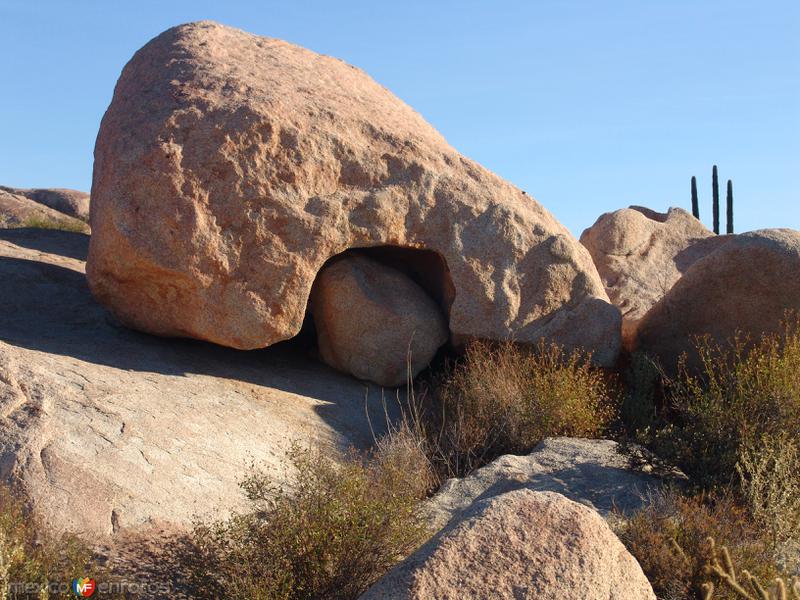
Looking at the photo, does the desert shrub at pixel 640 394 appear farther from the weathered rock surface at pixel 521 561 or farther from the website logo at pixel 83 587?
the website logo at pixel 83 587

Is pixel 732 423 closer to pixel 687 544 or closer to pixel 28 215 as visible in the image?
pixel 687 544

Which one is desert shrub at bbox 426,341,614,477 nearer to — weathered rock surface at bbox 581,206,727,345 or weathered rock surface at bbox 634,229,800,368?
weathered rock surface at bbox 634,229,800,368

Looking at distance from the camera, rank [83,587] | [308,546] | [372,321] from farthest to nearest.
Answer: [372,321], [308,546], [83,587]

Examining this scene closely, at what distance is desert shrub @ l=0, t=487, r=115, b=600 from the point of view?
4.24m

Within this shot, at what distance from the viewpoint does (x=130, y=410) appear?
6.62 meters

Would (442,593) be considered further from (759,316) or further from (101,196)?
(759,316)

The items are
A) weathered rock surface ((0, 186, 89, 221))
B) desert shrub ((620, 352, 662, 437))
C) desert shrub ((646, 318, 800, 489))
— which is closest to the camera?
desert shrub ((646, 318, 800, 489))

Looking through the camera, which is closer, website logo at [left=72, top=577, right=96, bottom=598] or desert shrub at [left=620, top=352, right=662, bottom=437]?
website logo at [left=72, top=577, right=96, bottom=598]

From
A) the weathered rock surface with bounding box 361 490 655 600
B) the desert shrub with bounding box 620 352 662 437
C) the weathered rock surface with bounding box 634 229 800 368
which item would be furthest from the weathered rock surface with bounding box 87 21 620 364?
the weathered rock surface with bounding box 361 490 655 600

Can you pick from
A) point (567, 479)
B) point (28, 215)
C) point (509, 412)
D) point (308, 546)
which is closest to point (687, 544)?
point (567, 479)

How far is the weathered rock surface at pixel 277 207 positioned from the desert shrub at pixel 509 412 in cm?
71

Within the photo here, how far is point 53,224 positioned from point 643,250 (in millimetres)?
8925

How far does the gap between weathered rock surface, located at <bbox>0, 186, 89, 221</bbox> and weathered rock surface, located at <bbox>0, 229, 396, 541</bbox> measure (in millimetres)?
7001

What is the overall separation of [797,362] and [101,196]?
6.07m
